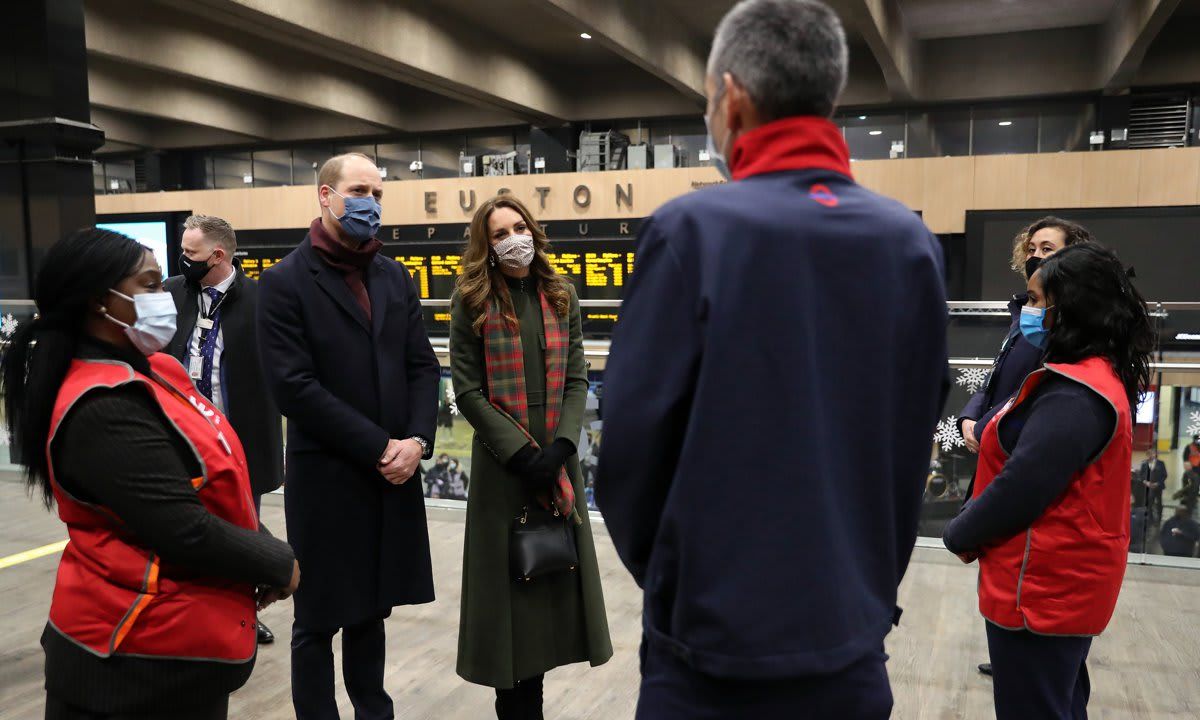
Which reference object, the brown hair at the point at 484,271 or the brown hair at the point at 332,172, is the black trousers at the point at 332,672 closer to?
the brown hair at the point at 484,271

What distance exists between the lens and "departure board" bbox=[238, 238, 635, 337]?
9039 millimetres

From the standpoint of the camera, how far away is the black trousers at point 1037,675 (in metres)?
1.69

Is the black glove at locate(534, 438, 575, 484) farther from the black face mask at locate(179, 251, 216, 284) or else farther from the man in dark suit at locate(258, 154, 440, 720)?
the black face mask at locate(179, 251, 216, 284)

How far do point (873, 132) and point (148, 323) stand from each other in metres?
11.1

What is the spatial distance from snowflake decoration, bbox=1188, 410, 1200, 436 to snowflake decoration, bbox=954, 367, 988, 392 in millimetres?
930

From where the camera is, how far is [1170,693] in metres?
2.76

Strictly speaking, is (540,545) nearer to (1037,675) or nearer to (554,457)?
(554,457)

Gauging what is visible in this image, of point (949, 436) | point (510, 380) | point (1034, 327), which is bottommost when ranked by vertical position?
point (949, 436)

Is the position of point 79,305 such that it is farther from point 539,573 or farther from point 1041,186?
point 1041,186

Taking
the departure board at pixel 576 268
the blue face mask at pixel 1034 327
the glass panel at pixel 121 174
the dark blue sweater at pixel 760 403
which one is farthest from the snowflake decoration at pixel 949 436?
the glass panel at pixel 121 174

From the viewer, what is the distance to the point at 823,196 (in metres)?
1.02

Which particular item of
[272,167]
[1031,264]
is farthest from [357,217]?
[272,167]

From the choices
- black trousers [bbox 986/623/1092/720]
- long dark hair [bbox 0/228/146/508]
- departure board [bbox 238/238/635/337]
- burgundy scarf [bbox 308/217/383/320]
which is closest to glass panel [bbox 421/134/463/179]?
departure board [bbox 238/238/635/337]

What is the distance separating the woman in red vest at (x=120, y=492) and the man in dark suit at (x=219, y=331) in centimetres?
146
